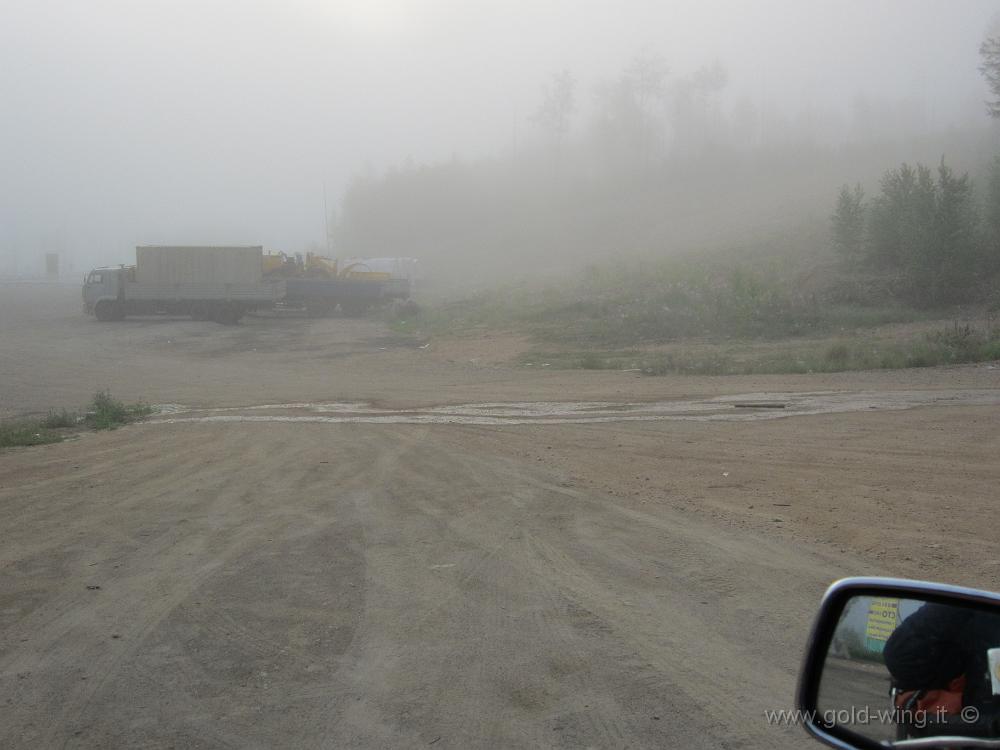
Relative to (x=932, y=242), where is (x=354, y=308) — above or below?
below

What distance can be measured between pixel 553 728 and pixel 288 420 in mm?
12289

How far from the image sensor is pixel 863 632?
8.50ft

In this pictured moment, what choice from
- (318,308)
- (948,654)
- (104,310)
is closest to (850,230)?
(318,308)

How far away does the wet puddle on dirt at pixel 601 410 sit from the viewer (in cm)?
1561

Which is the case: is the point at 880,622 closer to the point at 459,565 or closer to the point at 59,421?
the point at 459,565

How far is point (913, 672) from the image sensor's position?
240 centimetres

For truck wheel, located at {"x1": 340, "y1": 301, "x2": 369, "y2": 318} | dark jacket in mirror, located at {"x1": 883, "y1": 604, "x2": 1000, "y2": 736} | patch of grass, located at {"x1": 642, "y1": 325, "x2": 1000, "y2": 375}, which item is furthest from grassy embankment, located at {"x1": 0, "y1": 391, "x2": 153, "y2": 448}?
truck wheel, located at {"x1": 340, "y1": 301, "x2": 369, "y2": 318}

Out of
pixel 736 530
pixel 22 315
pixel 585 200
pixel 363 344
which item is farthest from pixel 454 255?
pixel 736 530

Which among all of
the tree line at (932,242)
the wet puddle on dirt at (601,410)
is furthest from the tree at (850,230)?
the wet puddle on dirt at (601,410)

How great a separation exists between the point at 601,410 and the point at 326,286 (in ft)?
117

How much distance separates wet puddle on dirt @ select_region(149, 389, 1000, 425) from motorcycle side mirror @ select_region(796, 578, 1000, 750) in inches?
497

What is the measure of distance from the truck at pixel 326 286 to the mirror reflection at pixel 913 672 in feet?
157

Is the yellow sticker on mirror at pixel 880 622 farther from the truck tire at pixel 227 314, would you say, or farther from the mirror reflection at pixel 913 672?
the truck tire at pixel 227 314

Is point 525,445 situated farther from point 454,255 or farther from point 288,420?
point 454,255
